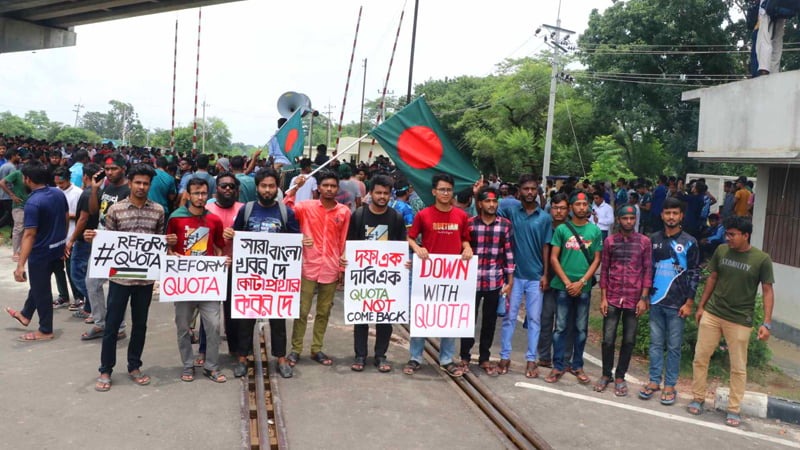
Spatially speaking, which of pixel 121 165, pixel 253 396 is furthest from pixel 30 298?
pixel 253 396

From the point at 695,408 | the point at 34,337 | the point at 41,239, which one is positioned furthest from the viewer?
the point at 34,337

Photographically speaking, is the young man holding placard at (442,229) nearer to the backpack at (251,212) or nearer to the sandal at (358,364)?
the sandal at (358,364)

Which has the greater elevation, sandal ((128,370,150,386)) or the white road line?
sandal ((128,370,150,386))

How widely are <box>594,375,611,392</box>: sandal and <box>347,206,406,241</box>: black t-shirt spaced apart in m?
2.44

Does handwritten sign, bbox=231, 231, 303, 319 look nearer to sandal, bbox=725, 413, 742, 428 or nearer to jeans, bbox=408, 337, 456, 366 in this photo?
jeans, bbox=408, 337, 456, 366

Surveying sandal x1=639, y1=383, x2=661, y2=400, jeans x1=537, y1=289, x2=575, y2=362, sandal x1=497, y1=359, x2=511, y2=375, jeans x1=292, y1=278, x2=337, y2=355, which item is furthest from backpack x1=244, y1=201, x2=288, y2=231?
sandal x1=639, y1=383, x2=661, y2=400

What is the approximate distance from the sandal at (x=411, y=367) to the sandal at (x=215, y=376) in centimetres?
173

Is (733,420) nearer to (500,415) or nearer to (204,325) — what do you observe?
(500,415)

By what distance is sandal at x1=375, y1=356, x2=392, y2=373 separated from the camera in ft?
20.8

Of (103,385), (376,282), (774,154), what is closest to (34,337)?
(103,385)

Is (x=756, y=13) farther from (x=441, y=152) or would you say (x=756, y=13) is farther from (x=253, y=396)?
(x=253, y=396)

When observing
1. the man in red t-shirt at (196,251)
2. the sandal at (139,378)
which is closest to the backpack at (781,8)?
the man in red t-shirt at (196,251)

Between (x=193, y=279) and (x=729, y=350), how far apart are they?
487 cm

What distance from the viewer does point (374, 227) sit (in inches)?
249
